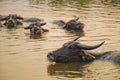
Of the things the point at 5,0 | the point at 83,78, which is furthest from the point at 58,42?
the point at 5,0

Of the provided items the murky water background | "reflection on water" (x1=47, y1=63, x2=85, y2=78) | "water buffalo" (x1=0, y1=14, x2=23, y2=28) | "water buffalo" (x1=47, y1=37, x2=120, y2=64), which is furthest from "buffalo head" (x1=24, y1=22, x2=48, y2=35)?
"reflection on water" (x1=47, y1=63, x2=85, y2=78)

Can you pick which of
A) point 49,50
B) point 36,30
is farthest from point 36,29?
point 49,50

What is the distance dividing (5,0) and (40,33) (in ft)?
58.3

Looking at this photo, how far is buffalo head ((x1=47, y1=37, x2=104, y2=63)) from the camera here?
1021 centimetres

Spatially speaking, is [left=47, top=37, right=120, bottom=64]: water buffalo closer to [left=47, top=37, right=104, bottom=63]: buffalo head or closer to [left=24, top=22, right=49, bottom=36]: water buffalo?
[left=47, top=37, right=104, bottom=63]: buffalo head

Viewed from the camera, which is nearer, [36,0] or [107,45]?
[107,45]

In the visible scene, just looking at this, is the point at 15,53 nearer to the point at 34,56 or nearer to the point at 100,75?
the point at 34,56

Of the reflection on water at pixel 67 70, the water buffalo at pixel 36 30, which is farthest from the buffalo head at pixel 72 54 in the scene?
the water buffalo at pixel 36 30

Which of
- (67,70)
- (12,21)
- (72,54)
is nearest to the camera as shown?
(67,70)

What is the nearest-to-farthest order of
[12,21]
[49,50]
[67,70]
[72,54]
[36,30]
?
[67,70] < [72,54] < [49,50] < [36,30] < [12,21]

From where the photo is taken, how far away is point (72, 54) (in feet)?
33.8

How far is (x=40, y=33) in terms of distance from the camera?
52.1ft

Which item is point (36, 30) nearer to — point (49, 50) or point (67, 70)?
point (49, 50)

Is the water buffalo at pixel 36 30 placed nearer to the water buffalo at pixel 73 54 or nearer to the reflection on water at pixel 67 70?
the water buffalo at pixel 73 54
